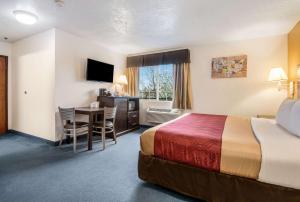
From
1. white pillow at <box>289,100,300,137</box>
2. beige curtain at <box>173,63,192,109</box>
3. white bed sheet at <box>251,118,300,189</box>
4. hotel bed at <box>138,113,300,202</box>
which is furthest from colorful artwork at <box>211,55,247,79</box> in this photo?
white bed sheet at <box>251,118,300,189</box>

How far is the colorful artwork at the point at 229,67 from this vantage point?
12.8 feet

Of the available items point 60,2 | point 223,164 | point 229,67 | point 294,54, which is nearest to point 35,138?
point 60,2

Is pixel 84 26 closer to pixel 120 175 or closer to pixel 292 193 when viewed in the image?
pixel 120 175

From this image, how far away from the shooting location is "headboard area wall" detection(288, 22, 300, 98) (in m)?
2.97

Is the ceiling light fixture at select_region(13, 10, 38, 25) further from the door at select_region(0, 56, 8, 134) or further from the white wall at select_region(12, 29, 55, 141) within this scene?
the door at select_region(0, 56, 8, 134)

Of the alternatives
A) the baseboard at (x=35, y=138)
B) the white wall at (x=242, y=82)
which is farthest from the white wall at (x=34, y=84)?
the white wall at (x=242, y=82)

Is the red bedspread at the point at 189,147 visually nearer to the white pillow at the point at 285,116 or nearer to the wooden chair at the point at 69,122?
the white pillow at the point at 285,116

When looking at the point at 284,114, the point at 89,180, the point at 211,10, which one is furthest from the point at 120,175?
the point at 211,10

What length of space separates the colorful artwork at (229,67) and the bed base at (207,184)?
308 cm

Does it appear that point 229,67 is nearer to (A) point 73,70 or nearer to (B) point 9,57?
(A) point 73,70

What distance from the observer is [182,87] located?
457cm

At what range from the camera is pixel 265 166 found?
1.33 metres

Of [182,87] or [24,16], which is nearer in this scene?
[24,16]

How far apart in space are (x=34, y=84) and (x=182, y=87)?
3588mm
